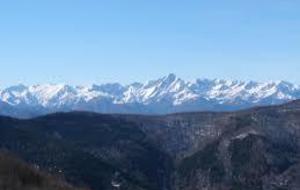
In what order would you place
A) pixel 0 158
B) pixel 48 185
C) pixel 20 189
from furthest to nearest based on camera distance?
pixel 0 158, pixel 48 185, pixel 20 189

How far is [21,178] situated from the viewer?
22.9 metres

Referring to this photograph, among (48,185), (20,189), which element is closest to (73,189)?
(48,185)

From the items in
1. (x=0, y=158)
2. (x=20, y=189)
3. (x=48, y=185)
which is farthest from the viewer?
(x=0, y=158)

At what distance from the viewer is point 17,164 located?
2470 centimetres

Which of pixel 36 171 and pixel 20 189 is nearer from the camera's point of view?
pixel 20 189

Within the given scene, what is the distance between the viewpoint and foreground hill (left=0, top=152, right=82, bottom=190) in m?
21.5

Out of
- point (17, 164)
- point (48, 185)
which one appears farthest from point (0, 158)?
point (48, 185)

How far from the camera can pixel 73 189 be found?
24.1 meters

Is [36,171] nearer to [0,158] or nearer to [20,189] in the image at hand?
[0,158]

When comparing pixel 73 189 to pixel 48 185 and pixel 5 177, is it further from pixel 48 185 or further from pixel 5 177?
pixel 5 177

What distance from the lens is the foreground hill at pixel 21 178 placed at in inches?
847

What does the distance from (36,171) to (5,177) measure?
122 inches

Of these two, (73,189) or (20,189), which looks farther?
(73,189)

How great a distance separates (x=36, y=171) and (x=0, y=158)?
1.44 metres
